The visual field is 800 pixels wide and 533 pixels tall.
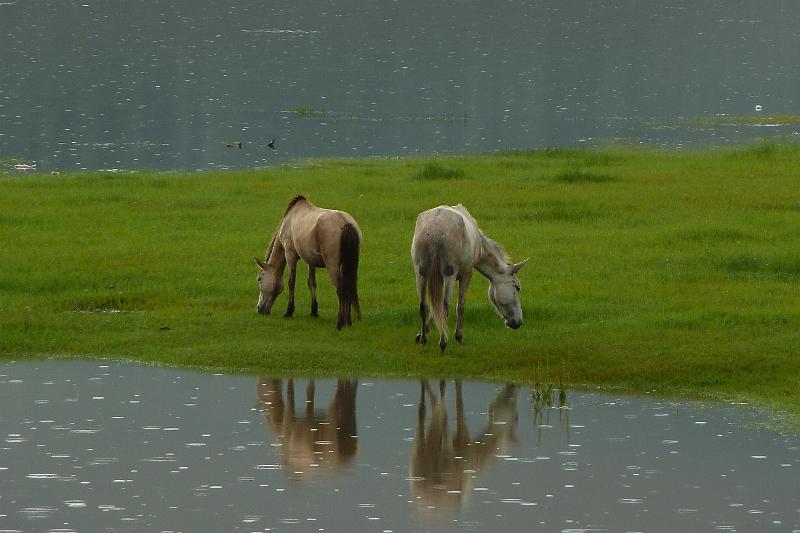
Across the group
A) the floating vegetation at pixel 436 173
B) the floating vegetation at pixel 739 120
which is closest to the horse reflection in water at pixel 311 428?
the floating vegetation at pixel 436 173

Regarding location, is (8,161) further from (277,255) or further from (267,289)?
(267,289)

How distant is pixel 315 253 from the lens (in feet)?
57.1

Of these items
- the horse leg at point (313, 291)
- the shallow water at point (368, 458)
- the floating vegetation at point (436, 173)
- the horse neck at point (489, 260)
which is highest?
the floating vegetation at point (436, 173)

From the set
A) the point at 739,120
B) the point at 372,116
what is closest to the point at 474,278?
the point at 739,120

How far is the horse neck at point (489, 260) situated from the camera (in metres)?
16.7

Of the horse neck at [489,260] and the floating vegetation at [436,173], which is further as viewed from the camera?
the floating vegetation at [436,173]

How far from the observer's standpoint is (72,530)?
34.0ft

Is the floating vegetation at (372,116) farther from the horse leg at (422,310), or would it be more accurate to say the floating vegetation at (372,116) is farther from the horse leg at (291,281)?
the horse leg at (422,310)

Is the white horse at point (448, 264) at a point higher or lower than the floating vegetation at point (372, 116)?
lower

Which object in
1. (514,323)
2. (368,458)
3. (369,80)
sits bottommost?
(368,458)

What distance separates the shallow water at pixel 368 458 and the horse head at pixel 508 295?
5.66ft

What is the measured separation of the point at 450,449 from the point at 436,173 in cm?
1680

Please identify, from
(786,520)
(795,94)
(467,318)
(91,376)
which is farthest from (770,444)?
(795,94)

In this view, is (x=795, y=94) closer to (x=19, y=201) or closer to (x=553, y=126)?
(x=553, y=126)
